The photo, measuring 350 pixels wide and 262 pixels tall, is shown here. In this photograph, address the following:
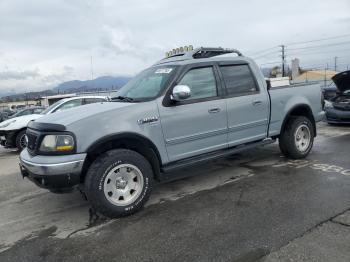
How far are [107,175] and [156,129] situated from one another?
90 centimetres

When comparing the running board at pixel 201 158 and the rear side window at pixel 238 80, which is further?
the rear side window at pixel 238 80

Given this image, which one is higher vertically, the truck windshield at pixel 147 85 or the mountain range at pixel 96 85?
the mountain range at pixel 96 85

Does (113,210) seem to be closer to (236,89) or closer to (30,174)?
(30,174)

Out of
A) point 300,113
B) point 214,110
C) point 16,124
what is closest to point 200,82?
point 214,110

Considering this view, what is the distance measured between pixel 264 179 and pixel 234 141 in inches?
30.1

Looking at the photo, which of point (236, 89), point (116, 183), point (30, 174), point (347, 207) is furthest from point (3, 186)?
point (347, 207)

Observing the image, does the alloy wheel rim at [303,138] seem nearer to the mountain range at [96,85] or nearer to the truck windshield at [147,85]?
the truck windshield at [147,85]

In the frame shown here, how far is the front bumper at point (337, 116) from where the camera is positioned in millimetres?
10758

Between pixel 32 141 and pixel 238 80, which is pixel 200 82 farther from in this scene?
pixel 32 141

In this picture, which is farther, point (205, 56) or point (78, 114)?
point (205, 56)

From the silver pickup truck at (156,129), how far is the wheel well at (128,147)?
0.01 m

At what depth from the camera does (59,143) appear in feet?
13.8

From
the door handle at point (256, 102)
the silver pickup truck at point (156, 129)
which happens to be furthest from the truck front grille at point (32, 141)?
the door handle at point (256, 102)

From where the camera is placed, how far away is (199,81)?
5.33 meters
